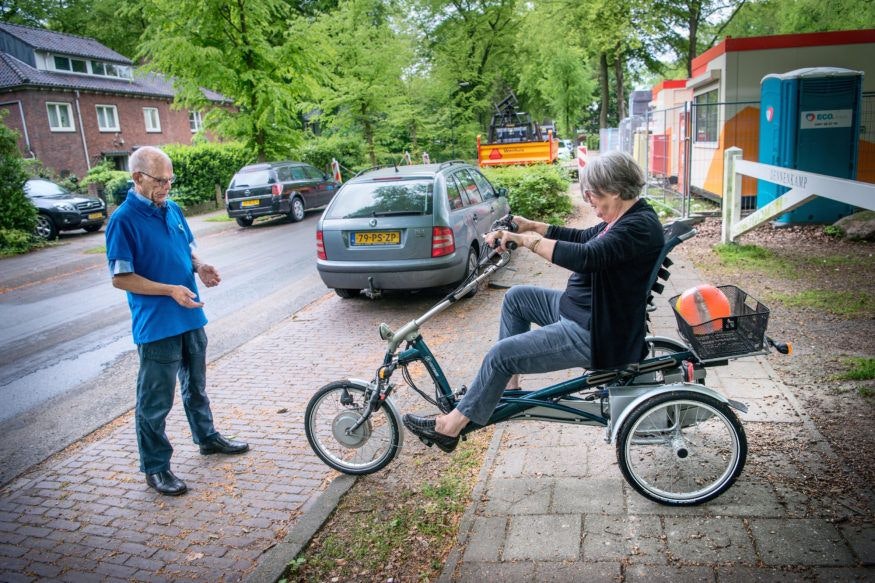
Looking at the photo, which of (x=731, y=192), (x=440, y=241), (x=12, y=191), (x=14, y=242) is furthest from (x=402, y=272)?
(x=12, y=191)

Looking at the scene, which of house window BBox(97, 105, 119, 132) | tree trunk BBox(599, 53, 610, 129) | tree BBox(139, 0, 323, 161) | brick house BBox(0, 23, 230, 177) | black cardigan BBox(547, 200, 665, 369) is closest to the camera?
black cardigan BBox(547, 200, 665, 369)

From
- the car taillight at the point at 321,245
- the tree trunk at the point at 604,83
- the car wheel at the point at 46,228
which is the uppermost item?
the tree trunk at the point at 604,83

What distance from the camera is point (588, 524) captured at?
3.30 metres

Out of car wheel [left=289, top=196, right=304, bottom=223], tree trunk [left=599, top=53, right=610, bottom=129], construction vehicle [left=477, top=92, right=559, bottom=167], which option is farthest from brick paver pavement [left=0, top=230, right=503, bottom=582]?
tree trunk [left=599, top=53, right=610, bottom=129]

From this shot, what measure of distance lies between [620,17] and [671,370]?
78.7ft

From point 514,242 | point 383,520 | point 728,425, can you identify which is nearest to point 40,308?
point 383,520

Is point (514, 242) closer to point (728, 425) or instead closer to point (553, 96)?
point (728, 425)

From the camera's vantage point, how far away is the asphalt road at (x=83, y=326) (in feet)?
18.3

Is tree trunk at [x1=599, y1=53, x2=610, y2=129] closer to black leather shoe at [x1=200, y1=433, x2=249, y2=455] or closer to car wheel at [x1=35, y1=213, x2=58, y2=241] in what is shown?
car wheel at [x1=35, y1=213, x2=58, y2=241]

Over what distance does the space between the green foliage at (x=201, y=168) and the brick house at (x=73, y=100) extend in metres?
6.29

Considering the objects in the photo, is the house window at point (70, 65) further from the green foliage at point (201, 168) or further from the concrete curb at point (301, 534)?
the concrete curb at point (301, 534)

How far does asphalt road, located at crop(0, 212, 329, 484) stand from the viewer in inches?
220

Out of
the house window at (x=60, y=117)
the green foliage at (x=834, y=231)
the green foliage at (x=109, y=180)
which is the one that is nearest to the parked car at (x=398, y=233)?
the green foliage at (x=834, y=231)

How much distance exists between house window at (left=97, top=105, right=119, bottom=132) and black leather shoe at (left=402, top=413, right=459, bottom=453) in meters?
38.2
